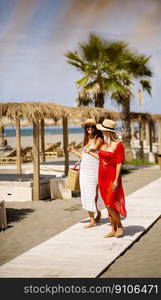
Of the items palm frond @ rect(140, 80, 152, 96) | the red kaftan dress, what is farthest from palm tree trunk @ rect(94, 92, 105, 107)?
the red kaftan dress

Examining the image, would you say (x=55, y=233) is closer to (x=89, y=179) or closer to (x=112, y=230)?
(x=89, y=179)

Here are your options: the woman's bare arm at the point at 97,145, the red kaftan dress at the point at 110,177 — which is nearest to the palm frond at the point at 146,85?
the woman's bare arm at the point at 97,145

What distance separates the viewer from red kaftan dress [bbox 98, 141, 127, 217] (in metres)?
6.21

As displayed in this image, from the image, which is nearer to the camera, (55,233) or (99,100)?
(55,233)

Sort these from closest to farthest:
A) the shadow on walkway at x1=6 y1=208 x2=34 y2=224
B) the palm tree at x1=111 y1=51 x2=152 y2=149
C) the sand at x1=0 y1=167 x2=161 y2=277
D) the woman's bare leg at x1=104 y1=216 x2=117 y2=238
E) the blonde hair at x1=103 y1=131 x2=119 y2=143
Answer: the sand at x1=0 y1=167 x2=161 y2=277, the blonde hair at x1=103 y1=131 x2=119 y2=143, the woman's bare leg at x1=104 y1=216 x2=117 y2=238, the shadow on walkway at x1=6 y1=208 x2=34 y2=224, the palm tree at x1=111 y1=51 x2=152 y2=149

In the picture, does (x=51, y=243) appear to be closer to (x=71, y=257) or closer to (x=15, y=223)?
(x=71, y=257)

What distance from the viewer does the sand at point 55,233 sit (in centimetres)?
547

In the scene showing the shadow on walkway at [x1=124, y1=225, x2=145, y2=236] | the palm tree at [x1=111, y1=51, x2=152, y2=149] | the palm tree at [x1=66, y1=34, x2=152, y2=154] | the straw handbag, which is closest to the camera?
the shadow on walkway at [x1=124, y1=225, x2=145, y2=236]

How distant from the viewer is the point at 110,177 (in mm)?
6281

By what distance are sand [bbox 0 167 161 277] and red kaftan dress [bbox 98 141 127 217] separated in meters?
0.58

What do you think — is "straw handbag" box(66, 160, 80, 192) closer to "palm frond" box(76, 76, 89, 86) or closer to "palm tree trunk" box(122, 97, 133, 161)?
"palm frond" box(76, 76, 89, 86)

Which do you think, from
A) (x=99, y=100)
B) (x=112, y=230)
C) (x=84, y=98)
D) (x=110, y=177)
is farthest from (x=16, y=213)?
(x=84, y=98)

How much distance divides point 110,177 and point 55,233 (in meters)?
1.57

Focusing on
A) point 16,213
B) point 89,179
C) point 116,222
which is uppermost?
point 89,179
